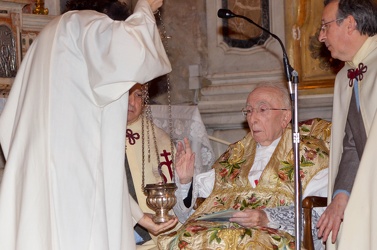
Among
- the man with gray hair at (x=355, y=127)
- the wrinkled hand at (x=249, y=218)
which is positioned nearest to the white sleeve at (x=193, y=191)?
the wrinkled hand at (x=249, y=218)

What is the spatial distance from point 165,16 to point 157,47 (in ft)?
15.0

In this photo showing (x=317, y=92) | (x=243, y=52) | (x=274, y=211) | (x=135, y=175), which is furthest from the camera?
(x=243, y=52)

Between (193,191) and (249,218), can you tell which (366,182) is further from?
(193,191)

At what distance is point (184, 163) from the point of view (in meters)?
6.39

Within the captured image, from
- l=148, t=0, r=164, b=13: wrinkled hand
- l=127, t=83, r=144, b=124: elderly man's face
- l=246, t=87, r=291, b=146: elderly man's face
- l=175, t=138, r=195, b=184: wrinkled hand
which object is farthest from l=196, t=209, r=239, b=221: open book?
l=148, t=0, r=164, b=13: wrinkled hand

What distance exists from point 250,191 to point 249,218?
1.63 ft

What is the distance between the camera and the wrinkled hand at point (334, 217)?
537 cm

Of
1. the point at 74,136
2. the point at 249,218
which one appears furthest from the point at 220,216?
the point at 74,136

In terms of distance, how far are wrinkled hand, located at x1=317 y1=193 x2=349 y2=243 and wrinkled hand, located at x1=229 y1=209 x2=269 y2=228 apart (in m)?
0.62

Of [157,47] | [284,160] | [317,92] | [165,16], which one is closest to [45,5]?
[165,16]

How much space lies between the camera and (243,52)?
9.23 m

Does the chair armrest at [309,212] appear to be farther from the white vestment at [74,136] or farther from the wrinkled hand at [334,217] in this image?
the white vestment at [74,136]

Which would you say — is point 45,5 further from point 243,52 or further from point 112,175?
point 112,175

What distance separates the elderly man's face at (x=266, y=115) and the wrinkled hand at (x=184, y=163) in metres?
0.51
